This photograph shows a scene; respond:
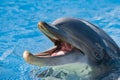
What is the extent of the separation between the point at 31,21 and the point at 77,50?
5.96 metres

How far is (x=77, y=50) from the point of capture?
4.10m

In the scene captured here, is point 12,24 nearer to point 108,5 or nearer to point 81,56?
point 108,5

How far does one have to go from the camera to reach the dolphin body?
3936 mm

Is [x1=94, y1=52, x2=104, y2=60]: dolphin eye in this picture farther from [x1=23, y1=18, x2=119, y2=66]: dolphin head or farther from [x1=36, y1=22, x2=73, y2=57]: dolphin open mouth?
[x1=36, y1=22, x2=73, y2=57]: dolphin open mouth

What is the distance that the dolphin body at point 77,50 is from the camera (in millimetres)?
3936

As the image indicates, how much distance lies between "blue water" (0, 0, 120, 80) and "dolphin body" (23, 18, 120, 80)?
6.88ft

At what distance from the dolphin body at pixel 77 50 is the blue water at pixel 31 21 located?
6.88 feet

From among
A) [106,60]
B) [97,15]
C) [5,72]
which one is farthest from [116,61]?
[97,15]

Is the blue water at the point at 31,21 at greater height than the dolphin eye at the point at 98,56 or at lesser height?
greater

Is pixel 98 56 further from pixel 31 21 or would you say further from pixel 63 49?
pixel 31 21

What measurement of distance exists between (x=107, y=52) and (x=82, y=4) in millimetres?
7268

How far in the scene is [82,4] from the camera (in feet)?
37.9

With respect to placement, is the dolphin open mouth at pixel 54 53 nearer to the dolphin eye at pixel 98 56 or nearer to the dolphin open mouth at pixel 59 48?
the dolphin open mouth at pixel 59 48

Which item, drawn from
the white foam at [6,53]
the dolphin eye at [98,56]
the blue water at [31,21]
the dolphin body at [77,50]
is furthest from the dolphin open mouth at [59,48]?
the white foam at [6,53]
